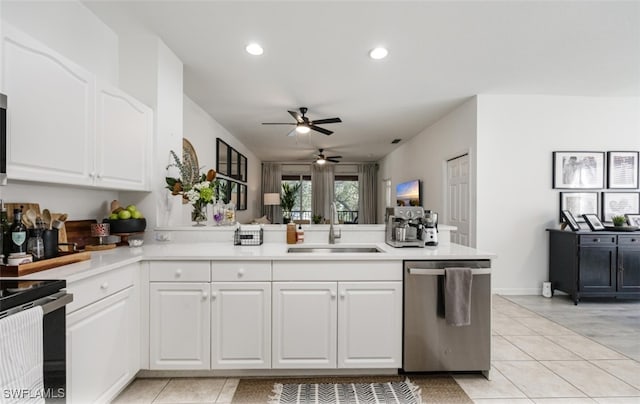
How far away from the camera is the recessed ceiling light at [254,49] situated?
275cm

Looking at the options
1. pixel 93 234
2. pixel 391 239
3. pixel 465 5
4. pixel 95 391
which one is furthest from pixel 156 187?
pixel 465 5

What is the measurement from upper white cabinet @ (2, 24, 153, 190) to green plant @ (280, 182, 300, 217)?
7026 millimetres

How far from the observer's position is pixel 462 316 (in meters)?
1.96

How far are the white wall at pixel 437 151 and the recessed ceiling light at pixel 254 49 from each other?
9.63 ft

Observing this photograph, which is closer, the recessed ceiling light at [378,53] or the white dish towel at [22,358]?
the white dish towel at [22,358]

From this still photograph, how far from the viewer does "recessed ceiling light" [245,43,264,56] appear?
9.01ft

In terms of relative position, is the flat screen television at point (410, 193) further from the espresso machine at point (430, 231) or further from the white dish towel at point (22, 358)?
the white dish towel at point (22, 358)

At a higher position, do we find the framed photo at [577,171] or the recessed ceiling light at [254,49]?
the recessed ceiling light at [254,49]

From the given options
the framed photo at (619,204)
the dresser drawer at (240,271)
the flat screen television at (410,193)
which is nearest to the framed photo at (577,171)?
the framed photo at (619,204)

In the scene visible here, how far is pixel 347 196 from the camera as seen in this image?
10266mm

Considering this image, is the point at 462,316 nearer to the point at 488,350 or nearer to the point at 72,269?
the point at 488,350

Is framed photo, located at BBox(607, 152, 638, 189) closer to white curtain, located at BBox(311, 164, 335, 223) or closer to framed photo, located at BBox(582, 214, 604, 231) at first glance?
framed photo, located at BBox(582, 214, 604, 231)

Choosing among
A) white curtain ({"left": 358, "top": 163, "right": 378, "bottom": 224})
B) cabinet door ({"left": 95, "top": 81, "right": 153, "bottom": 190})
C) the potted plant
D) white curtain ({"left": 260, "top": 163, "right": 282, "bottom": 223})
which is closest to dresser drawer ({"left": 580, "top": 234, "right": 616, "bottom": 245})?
cabinet door ({"left": 95, "top": 81, "right": 153, "bottom": 190})

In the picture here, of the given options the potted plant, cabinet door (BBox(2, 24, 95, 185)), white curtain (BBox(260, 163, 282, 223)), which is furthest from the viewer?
white curtain (BBox(260, 163, 282, 223))
